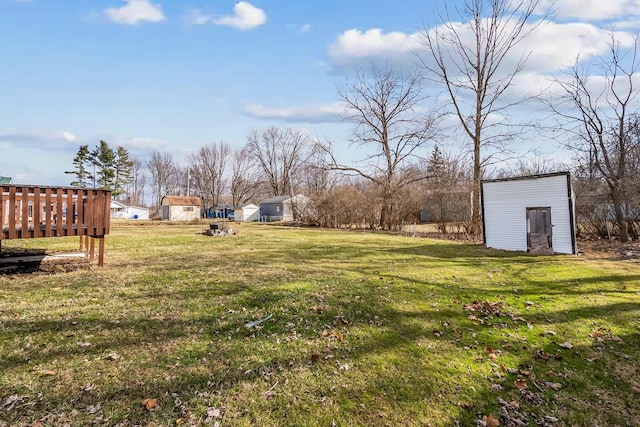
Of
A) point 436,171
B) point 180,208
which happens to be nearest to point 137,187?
point 180,208

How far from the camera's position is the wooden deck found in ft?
18.8

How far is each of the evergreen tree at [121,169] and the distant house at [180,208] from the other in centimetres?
1405

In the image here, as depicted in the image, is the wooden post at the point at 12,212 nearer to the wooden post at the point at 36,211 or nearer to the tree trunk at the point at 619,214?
the wooden post at the point at 36,211

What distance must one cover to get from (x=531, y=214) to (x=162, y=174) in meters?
63.5

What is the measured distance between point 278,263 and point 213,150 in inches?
1998

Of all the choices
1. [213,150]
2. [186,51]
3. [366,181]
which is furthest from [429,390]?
[213,150]

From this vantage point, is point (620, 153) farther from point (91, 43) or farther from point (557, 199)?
point (91, 43)

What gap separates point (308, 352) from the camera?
11.1 ft

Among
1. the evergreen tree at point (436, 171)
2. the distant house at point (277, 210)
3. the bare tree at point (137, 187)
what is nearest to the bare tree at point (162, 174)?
the bare tree at point (137, 187)

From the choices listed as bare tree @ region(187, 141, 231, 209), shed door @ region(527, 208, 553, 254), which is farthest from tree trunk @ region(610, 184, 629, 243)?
bare tree @ region(187, 141, 231, 209)

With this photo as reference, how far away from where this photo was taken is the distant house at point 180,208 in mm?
41281

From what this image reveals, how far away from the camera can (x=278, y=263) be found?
26.3ft

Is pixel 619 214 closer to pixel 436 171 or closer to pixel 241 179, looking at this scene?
pixel 436 171

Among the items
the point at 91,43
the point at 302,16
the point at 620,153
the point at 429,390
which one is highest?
the point at 302,16
